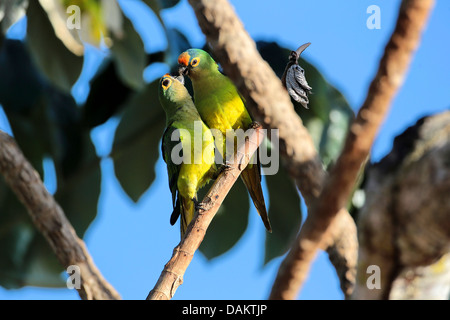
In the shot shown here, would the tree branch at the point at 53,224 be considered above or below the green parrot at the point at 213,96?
below

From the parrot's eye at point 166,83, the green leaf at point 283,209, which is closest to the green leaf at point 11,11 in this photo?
the green leaf at point 283,209

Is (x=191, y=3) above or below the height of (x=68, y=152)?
above

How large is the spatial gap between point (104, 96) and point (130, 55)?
0.64m

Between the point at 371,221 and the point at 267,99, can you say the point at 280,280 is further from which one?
the point at 267,99

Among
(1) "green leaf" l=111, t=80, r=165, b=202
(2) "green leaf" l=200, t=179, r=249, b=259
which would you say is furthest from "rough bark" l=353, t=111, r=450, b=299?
(1) "green leaf" l=111, t=80, r=165, b=202

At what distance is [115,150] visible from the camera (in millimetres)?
3572

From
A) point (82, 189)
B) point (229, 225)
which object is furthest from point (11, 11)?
point (229, 225)

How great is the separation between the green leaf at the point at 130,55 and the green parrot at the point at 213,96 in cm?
135

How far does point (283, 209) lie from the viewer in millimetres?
3736

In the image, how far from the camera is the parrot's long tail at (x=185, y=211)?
1901mm

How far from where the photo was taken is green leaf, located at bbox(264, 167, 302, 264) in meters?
3.63

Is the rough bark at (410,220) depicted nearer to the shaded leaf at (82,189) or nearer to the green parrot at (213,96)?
the green parrot at (213,96)

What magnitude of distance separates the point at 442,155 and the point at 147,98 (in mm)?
2683
